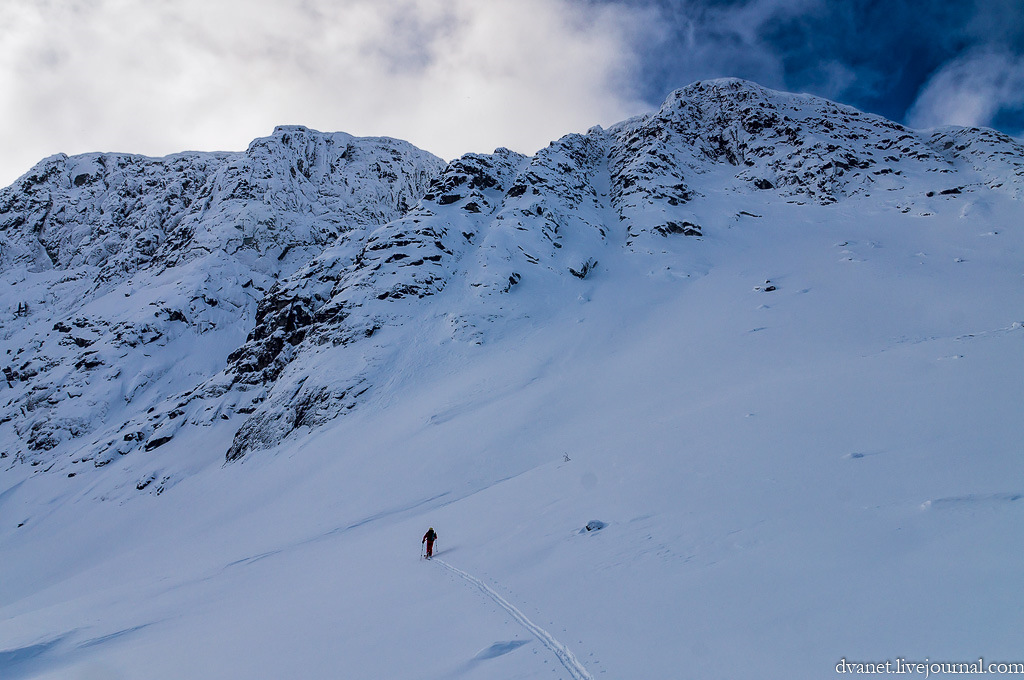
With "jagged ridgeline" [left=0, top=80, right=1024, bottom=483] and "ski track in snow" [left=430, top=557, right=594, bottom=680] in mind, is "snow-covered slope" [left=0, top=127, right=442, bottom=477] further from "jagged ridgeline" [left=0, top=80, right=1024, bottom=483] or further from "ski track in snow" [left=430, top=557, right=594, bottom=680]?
"ski track in snow" [left=430, top=557, right=594, bottom=680]

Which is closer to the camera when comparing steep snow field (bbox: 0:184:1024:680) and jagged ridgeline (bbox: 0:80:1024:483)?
steep snow field (bbox: 0:184:1024:680)

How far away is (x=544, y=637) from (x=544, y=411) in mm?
21174

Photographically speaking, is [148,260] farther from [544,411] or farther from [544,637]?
[544,637]

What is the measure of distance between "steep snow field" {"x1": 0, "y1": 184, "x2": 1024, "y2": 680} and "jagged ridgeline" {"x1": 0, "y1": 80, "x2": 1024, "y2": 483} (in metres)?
7.53

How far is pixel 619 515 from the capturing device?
12.1m

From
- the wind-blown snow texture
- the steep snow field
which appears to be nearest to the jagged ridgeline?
the wind-blown snow texture

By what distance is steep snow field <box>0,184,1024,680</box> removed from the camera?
6.44 m

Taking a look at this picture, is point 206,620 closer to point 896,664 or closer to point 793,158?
point 896,664

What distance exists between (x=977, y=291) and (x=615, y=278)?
27847 millimetres

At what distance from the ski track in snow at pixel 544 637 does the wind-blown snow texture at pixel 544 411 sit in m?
0.09

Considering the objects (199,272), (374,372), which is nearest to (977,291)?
(374,372)

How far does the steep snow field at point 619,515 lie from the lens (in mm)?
6441

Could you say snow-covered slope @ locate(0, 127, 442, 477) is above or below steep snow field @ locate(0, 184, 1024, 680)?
above

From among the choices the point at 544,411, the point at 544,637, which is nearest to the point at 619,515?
the point at 544,637
